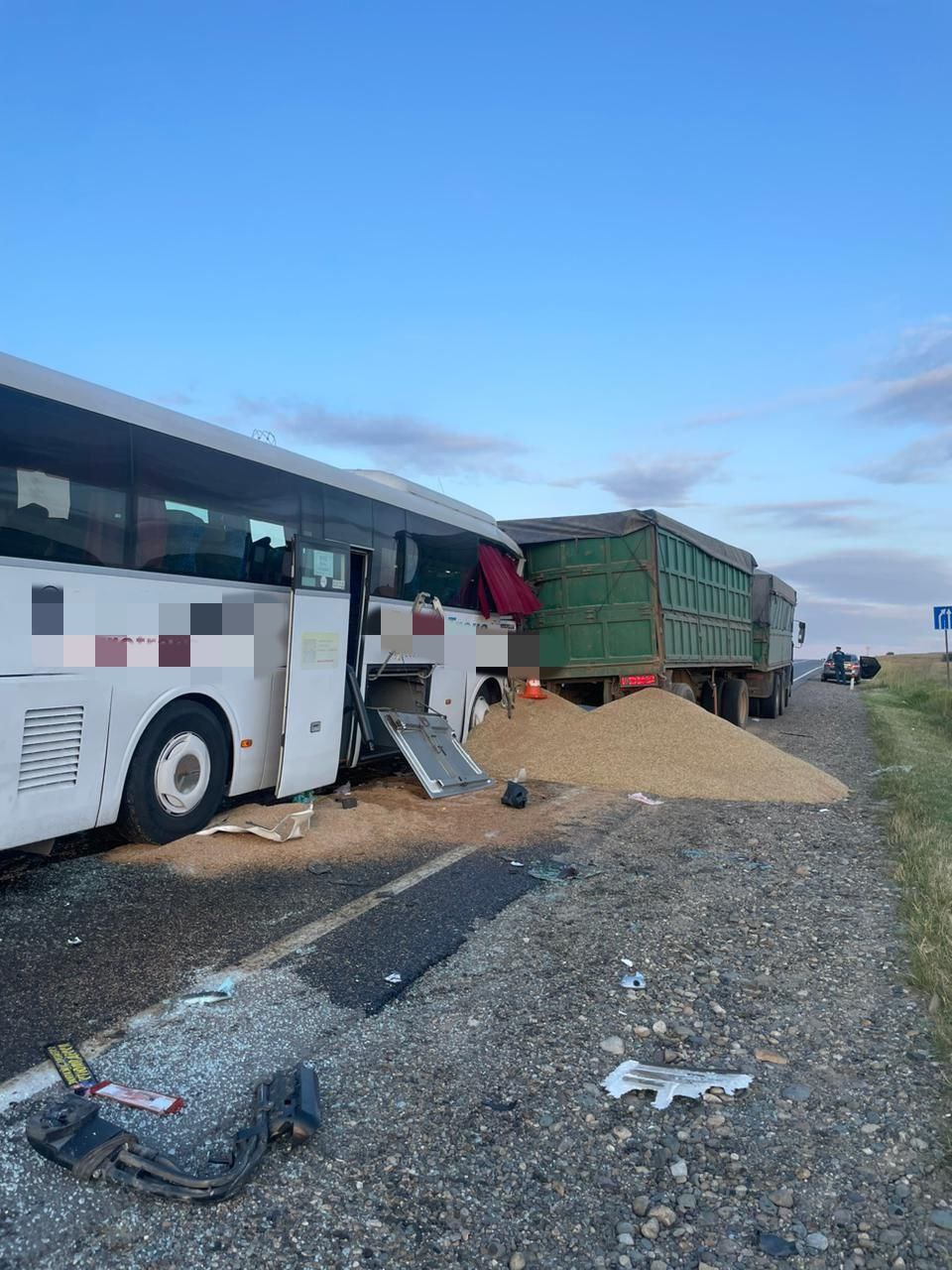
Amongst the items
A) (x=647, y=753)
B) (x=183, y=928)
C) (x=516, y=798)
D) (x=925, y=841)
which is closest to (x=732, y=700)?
(x=647, y=753)

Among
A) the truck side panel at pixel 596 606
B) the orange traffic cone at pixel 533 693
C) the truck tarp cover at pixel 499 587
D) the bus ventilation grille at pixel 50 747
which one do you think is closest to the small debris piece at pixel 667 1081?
the bus ventilation grille at pixel 50 747

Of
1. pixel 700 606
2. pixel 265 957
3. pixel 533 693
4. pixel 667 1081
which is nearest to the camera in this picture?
pixel 667 1081

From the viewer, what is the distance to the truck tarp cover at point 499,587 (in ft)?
37.8

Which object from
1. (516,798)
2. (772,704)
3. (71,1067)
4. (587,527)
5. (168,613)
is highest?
(587,527)

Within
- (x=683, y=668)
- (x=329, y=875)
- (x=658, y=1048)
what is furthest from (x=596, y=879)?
(x=683, y=668)

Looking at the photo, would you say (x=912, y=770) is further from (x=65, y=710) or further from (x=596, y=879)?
(x=65, y=710)

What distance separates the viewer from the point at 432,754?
9.26 metres

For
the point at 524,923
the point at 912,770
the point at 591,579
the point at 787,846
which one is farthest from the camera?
the point at 591,579

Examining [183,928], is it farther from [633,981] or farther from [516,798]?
[516,798]

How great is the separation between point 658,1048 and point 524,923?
1561 mm

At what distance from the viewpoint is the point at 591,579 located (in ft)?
40.7

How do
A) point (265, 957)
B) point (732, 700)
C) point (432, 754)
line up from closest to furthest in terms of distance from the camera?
point (265, 957)
point (432, 754)
point (732, 700)

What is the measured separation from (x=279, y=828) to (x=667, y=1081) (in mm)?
4093

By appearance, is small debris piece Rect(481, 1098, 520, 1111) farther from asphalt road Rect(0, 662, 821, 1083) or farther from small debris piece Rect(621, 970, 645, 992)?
small debris piece Rect(621, 970, 645, 992)
